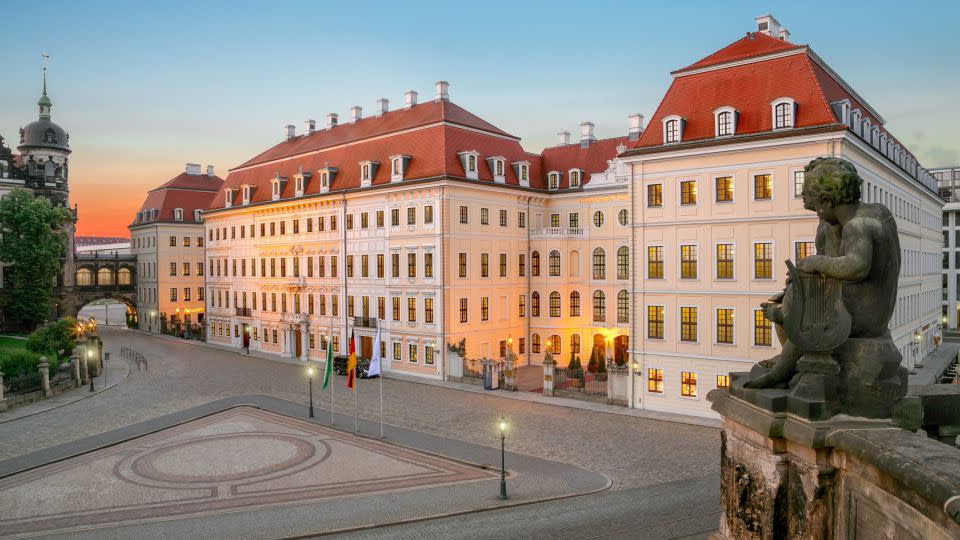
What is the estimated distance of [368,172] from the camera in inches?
1788

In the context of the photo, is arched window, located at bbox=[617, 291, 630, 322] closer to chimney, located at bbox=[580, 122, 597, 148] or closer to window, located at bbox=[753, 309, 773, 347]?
chimney, located at bbox=[580, 122, 597, 148]

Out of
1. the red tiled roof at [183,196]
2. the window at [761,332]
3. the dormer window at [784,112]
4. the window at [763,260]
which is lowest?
the window at [761,332]

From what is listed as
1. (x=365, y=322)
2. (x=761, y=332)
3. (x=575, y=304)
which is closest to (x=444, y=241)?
(x=365, y=322)

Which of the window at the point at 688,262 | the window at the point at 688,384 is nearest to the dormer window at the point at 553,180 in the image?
the window at the point at 688,262

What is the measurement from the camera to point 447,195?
41.3 m

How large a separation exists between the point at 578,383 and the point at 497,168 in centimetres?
1647

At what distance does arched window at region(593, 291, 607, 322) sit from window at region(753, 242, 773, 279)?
17.7 metres

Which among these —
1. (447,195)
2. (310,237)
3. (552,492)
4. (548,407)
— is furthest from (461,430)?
(310,237)

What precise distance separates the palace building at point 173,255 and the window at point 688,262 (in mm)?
57935

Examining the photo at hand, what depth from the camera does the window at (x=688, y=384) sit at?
1175 inches

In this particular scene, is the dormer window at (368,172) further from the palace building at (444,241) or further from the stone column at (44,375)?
the stone column at (44,375)

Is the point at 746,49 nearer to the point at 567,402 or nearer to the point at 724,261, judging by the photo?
the point at 724,261

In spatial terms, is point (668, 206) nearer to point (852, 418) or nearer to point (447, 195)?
point (447, 195)

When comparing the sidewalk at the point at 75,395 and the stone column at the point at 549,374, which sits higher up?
the stone column at the point at 549,374
